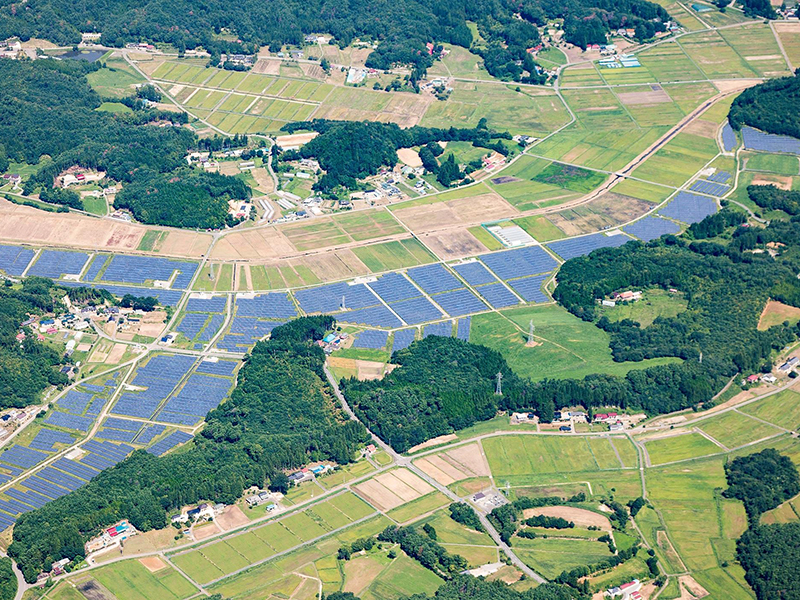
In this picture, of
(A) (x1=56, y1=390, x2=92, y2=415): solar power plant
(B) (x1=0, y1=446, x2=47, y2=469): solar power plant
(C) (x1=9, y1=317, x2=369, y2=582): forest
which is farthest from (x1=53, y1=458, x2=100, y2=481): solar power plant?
(A) (x1=56, y1=390, x2=92, y2=415): solar power plant

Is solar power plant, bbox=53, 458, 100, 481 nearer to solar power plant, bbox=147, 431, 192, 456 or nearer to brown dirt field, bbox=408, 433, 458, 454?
solar power plant, bbox=147, 431, 192, 456

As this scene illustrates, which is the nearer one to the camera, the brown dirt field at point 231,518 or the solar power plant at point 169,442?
the brown dirt field at point 231,518

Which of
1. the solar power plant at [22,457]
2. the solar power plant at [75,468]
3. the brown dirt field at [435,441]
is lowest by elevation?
the solar power plant at [22,457]

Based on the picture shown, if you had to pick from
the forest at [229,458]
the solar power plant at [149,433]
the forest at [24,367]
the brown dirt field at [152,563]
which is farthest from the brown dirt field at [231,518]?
the forest at [24,367]

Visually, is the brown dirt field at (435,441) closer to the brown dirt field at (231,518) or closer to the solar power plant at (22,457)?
the brown dirt field at (231,518)

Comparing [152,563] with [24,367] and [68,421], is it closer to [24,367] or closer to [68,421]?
[68,421]

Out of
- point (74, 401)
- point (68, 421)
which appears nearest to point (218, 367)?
point (74, 401)
